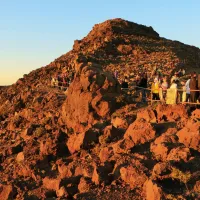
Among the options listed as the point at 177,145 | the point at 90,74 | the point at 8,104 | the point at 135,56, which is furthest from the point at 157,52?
the point at 177,145

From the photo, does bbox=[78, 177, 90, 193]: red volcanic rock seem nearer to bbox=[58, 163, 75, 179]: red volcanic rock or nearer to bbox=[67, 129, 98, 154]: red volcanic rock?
bbox=[58, 163, 75, 179]: red volcanic rock

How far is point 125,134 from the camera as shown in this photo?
39.3 feet

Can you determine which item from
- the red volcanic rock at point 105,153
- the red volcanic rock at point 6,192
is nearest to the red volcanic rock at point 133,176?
the red volcanic rock at point 105,153

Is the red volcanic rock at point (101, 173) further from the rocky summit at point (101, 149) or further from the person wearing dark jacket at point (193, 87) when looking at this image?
the person wearing dark jacket at point (193, 87)

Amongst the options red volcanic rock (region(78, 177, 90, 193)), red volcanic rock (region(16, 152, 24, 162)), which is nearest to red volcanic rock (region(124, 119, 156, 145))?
red volcanic rock (region(78, 177, 90, 193))

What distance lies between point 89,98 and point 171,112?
4109 mm

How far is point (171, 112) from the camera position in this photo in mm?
12781

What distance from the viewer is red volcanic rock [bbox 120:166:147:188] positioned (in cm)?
923

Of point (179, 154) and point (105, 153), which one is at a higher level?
point (179, 154)

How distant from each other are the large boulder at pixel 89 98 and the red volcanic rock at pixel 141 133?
3500 mm

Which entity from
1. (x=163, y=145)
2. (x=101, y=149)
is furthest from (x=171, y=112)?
(x=101, y=149)

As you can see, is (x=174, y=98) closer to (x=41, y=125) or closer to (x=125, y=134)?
(x=125, y=134)

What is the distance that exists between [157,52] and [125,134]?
3351 centimetres

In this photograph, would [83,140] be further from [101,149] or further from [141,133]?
[141,133]
